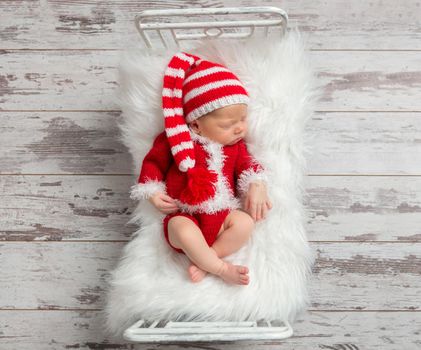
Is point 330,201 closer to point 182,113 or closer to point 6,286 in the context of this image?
point 182,113

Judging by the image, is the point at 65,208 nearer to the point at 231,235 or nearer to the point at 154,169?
the point at 154,169

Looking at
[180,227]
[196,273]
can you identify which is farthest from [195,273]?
[180,227]

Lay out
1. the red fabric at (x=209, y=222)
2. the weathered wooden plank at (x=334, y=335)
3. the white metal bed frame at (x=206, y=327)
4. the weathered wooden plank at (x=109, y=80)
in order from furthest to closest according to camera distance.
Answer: the weathered wooden plank at (x=109, y=80)
the weathered wooden plank at (x=334, y=335)
the red fabric at (x=209, y=222)
the white metal bed frame at (x=206, y=327)

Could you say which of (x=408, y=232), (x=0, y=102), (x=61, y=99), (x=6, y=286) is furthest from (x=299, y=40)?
(x=6, y=286)

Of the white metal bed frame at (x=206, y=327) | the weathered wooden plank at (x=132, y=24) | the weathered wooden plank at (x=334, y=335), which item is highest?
the weathered wooden plank at (x=132, y=24)

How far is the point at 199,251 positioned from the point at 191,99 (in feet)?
1.06

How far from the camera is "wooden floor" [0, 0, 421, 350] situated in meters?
1.16

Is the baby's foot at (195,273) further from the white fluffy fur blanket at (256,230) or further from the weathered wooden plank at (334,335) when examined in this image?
the weathered wooden plank at (334,335)

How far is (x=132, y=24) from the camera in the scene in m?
1.30

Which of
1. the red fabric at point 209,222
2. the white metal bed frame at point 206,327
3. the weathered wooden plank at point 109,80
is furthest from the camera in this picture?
the weathered wooden plank at point 109,80

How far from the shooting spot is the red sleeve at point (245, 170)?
994mm

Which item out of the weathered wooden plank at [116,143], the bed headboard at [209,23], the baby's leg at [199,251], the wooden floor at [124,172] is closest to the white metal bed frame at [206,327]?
the bed headboard at [209,23]

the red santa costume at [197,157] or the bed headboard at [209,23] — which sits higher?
the bed headboard at [209,23]

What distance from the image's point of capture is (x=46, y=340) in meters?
1.16
